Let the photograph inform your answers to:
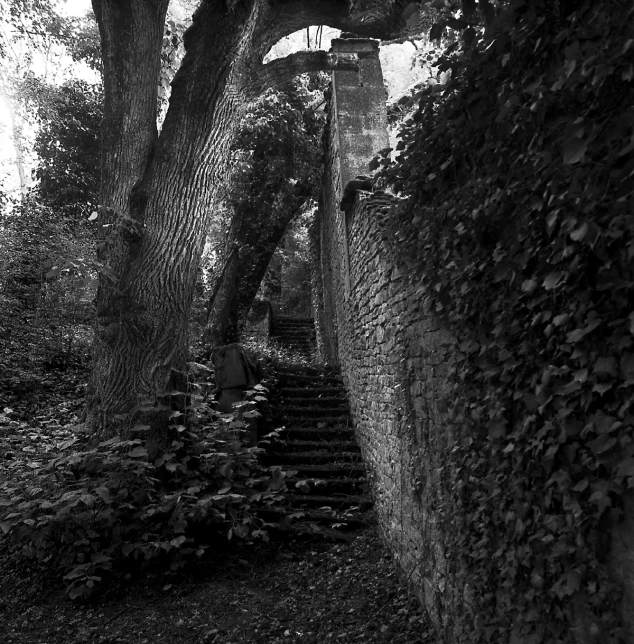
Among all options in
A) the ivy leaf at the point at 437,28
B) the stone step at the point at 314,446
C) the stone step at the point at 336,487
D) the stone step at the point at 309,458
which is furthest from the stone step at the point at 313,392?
the ivy leaf at the point at 437,28

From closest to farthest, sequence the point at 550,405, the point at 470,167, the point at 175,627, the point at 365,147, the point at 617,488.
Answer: the point at 617,488 → the point at 550,405 → the point at 470,167 → the point at 175,627 → the point at 365,147

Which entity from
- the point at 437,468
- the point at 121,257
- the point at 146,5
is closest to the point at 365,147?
the point at 146,5

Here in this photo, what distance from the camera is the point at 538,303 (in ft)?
6.75

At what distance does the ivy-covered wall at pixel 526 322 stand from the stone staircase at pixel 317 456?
6.66 feet

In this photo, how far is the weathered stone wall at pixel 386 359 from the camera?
354cm

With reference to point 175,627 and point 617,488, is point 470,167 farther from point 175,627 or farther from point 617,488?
point 175,627

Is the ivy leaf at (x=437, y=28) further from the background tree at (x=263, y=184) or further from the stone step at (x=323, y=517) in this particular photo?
the background tree at (x=263, y=184)

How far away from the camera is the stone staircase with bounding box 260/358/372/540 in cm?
570

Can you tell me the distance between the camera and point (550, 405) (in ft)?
6.68

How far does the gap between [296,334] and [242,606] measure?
39.5 ft

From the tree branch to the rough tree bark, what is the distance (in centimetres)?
29

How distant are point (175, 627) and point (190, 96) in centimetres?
503

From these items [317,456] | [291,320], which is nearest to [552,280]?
[317,456]

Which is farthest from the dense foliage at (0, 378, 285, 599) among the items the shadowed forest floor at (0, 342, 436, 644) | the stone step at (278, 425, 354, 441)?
the stone step at (278, 425, 354, 441)
